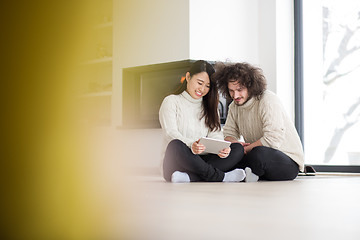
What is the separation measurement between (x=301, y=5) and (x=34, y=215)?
4.71 m

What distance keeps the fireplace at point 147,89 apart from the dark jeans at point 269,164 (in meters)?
1.54

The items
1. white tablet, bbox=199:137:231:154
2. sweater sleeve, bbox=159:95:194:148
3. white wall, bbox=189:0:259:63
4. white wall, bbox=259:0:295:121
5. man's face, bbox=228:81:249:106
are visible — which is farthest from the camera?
white wall, bbox=259:0:295:121

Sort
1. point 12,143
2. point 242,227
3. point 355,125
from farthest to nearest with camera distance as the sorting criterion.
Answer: point 355,125 < point 242,227 < point 12,143

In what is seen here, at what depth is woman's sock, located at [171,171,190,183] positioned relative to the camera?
2.25 meters

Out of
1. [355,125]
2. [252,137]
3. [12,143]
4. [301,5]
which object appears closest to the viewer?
[12,143]

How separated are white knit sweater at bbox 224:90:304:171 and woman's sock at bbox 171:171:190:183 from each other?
49 cm

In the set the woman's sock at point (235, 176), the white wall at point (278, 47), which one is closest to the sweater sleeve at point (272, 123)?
the woman's sock at point (235, 176)

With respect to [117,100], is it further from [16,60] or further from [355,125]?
[16,60]

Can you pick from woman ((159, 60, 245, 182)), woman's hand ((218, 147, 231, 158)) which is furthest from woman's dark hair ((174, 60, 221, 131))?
woman's hand ((218, 147, 231, 158))

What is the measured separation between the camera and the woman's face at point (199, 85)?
246cm

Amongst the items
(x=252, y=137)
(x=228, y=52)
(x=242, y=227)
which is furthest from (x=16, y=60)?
(x=228, y=52)

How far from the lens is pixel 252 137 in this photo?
8.45ft

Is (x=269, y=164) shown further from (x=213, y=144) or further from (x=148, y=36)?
(x=148, y=36)

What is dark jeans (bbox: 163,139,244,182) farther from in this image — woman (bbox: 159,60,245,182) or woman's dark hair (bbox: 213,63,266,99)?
woman's dark hair (bbox: 213,63,266,99)
